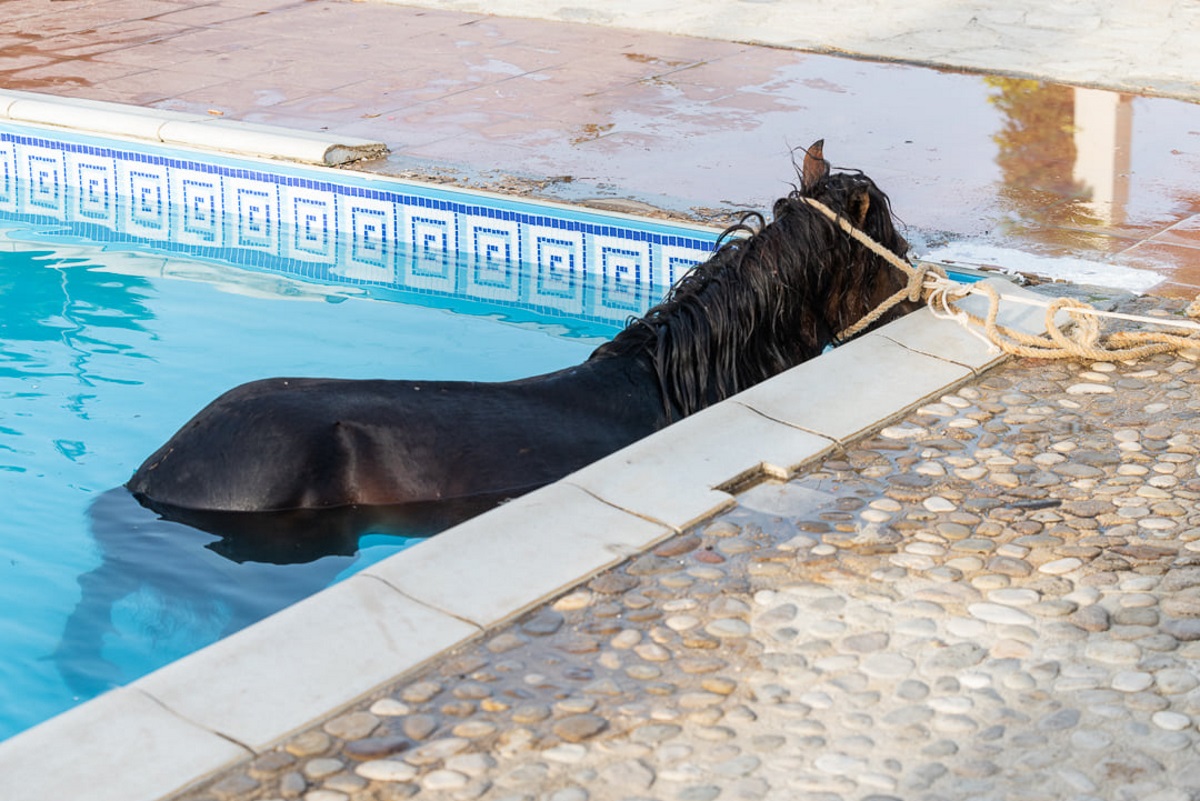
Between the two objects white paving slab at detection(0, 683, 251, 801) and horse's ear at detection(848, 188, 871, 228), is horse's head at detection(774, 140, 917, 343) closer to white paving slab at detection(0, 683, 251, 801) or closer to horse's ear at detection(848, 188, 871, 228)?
horse's ear at detection(848, 188, 871, 228)

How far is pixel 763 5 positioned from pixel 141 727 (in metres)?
8.87

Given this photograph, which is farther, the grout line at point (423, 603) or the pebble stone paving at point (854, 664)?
the grout line at point (423, 603)

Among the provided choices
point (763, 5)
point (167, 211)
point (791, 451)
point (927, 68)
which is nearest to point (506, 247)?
point (167, 211)

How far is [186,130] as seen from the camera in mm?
7285

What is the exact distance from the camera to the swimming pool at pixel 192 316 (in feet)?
12.5

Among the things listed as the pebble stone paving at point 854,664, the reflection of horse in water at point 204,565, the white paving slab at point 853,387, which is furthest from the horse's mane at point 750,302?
the reflection of horse in water at point 204,565

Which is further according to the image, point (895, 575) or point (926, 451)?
point (926, 451)

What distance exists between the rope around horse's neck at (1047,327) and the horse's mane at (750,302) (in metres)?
0.19

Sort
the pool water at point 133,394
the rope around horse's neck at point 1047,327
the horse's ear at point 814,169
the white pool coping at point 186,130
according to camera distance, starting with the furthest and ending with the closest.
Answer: the white pool coping at point 186,130 → the rope around horse's neck at point 1047,327 → the horse's ear at point 814,169 → the pool water at point 133,394

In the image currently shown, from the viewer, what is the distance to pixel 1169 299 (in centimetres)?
499

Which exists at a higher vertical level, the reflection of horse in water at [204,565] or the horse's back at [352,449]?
the horse's back at [352,449]

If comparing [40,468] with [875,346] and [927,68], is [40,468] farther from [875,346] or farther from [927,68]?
[927,68]

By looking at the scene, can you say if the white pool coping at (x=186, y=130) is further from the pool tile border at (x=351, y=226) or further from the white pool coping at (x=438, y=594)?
the white pool coping at (x=438, y=594)

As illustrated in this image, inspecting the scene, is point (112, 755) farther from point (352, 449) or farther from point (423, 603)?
point (352, 449)
